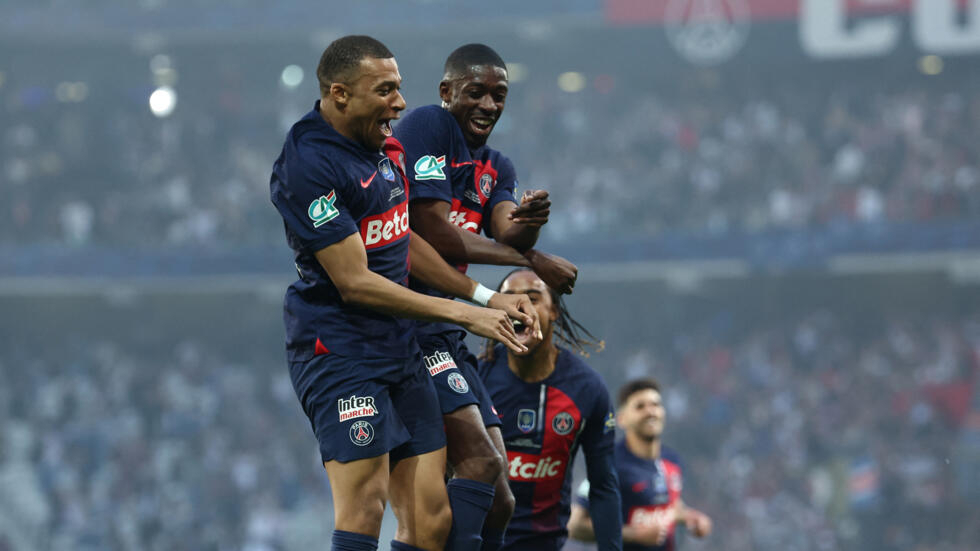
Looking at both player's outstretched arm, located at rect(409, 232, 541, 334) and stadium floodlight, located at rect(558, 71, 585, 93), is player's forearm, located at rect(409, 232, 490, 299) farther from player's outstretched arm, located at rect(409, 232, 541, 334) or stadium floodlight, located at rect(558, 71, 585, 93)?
stadium floodlight, located at rect(558, 71, 585, 93)

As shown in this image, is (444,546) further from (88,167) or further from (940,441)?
(88,167)

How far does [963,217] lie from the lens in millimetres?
21188

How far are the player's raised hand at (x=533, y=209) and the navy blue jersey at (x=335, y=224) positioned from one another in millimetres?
397

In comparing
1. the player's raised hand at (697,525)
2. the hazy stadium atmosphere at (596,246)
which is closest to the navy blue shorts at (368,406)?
the player's raised hand at (697,525)

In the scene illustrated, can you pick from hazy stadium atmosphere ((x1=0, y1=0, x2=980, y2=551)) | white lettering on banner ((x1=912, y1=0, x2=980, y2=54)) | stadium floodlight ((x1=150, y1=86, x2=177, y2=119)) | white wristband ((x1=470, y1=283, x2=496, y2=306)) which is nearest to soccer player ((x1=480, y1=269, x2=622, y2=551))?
white wristband ((x1=470, y1=283, x2=496, y2=306))

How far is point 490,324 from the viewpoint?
11.6ft

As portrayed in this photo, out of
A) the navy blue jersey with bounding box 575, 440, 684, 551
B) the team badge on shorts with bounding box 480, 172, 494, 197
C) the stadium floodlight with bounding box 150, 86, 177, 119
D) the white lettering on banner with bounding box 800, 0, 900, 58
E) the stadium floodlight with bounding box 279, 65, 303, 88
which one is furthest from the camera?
the stadium floodlight with bounding box 279, 65, 303, 88

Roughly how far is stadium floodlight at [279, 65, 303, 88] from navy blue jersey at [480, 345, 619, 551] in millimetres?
22861

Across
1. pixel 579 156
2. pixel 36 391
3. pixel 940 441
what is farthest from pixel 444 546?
pixel 579 156

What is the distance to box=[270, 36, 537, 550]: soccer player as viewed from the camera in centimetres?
356

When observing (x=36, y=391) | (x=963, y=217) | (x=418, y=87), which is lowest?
(x=36, y=391)

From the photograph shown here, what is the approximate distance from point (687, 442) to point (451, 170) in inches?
600

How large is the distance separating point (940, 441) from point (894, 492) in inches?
59.8

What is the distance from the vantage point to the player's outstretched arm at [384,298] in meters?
3.54
